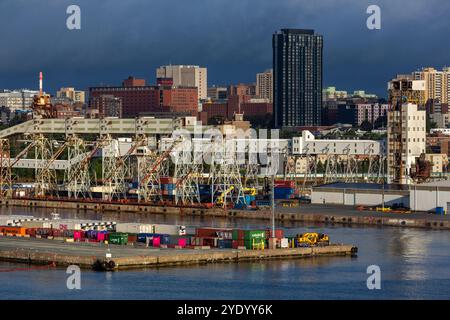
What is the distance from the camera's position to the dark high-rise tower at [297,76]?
7421 inches

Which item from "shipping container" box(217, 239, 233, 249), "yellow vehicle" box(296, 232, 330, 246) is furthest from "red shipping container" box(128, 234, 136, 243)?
"yellow vehicle" box(296, 232, 330, 246)

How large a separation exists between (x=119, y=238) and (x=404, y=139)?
2514cm

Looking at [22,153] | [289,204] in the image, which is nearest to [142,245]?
[289,204]

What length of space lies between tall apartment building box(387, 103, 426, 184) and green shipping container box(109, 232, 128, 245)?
2410cm

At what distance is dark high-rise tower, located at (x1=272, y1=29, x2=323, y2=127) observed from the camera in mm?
188500

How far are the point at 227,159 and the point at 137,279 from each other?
2705 cm

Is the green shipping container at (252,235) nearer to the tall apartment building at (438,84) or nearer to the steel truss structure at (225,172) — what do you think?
the steel truss structure at (225,172)

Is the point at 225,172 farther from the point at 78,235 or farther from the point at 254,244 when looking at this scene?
the point at 254,244

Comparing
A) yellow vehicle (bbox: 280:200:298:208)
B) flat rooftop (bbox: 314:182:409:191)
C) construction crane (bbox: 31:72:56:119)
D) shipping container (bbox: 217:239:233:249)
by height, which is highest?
construction crane (bbox: 31:72:56:119)

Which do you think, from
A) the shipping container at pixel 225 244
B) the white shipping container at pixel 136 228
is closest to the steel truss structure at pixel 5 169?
the white shipping container at pixel 136 228

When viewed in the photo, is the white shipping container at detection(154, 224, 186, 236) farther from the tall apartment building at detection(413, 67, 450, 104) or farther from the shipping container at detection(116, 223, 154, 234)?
the tall apartment building at detection(413, 67, 450, 104)

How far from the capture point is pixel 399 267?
4059 cm
